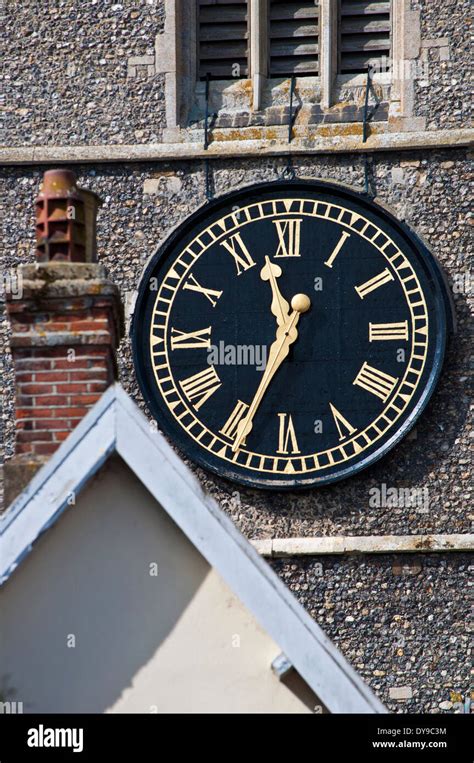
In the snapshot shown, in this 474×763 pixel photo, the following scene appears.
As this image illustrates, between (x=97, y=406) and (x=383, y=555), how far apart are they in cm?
762

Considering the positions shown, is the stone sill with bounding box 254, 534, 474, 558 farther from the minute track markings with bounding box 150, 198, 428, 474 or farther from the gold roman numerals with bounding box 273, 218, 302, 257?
the gold roman numerals with bounding box 273, 218, 302, 257

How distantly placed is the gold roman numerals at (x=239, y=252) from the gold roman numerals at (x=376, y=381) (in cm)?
111

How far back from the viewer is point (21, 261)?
16.9m

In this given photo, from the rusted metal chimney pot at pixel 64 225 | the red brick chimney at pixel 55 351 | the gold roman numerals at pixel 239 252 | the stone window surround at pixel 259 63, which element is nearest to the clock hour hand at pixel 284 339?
the gold roman numerals at pixel 239 252

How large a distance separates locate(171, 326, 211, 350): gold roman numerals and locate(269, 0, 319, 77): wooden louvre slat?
2.09m

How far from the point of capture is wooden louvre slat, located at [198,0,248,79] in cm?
1728

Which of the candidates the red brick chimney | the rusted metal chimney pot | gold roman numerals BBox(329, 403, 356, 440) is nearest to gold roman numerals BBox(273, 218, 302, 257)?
gold roman numerals BBox(329, 403, 356, 440)

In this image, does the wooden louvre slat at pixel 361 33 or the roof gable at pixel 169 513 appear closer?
the roof gable at pixel 169 513

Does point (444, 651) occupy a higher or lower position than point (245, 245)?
lower

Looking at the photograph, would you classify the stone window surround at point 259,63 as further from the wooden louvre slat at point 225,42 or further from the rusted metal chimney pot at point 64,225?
the rusted metal chimney pot at point 64,225

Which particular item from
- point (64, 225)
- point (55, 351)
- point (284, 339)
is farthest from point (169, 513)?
point (284, 339)

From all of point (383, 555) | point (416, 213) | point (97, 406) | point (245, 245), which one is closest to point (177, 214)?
point (245, 245)

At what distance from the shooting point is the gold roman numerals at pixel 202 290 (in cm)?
1662
